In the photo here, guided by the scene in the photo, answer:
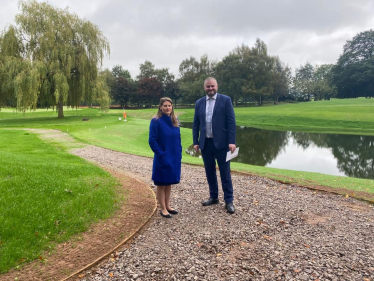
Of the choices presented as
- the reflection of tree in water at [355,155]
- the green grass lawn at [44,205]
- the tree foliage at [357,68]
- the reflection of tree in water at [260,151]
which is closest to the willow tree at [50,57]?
the reflection of tree in water at [260,151]

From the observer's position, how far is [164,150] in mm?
4590

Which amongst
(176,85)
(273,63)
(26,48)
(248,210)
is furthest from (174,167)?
(176,85)

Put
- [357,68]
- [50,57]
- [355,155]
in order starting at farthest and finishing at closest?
[357,68], [50,57], [355,155]

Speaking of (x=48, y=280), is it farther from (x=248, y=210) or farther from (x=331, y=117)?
(x=331, y=117)

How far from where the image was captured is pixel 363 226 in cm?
452

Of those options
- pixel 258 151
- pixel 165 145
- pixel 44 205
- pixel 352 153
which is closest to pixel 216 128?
pixel 165 145

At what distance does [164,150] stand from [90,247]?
184 cm

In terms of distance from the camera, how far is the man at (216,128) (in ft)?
16.1

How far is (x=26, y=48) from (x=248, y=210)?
28.9m

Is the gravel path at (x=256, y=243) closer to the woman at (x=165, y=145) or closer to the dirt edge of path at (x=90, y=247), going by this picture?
the dirt edge of path at (x=90, y=247)

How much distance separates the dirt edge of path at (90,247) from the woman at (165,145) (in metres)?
0.82

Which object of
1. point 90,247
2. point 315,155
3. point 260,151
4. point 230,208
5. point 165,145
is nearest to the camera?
point 90,247

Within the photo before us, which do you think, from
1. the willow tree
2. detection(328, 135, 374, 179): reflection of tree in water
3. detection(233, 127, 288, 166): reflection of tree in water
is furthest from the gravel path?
the willow tree

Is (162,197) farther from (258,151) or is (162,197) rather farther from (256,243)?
(258,151)
